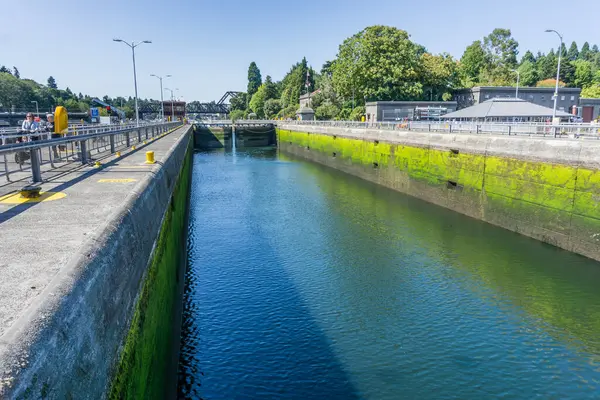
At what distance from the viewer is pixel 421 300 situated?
50.8 ft

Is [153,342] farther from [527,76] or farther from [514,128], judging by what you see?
[527,76]

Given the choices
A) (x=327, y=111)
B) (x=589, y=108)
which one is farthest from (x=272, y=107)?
(x=589, y=108)

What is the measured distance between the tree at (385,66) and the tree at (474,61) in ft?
140

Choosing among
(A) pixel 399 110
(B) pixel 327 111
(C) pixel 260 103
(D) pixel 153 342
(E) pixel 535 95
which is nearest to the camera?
(D) pixel 153 342

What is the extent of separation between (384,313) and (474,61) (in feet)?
373

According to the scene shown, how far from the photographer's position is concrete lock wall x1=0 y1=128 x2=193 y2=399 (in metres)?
3.50

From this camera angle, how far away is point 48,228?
7414mm

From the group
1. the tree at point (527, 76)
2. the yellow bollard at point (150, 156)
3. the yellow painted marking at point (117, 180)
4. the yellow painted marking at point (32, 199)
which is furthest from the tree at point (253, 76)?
the yellow painted marking at point (32, 199)

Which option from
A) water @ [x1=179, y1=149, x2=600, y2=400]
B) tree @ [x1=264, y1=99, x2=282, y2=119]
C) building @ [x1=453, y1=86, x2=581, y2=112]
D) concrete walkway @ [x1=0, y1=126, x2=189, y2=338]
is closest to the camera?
concrete walkway @ [x1=0, y1=126, x2=189, y2=338]

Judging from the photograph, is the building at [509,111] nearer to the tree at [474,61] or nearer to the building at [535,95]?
the building at [535,95]

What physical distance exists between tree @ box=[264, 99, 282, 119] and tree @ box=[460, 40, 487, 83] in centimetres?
5878

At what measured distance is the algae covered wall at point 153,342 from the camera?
613 centimetres

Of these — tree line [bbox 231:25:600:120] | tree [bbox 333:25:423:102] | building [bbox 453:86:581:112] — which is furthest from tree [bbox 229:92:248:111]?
building [bbox 453:86:581:112]

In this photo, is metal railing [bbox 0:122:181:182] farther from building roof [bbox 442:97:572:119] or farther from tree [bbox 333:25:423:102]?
tree [bbox 333:25:423:102]
